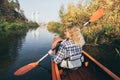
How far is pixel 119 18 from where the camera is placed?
21.7m

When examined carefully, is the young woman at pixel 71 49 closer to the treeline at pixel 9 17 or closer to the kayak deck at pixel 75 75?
the kayak deck at pixel 75 75

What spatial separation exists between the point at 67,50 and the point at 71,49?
15cm

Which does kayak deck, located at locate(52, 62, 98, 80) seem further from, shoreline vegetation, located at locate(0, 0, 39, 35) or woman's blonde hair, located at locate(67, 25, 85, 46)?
shoreline vegetation, located at locate(0, 0, 39, 35)

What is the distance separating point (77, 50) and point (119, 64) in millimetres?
7173

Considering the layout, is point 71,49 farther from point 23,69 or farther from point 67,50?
point 23,69

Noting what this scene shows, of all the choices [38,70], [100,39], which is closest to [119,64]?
[38,70]

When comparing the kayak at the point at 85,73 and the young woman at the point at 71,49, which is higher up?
the young woman at the point at 71,49

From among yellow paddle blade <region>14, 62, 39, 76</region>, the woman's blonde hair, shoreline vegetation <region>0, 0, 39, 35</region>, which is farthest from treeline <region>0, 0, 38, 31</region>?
the woman's blonde hair

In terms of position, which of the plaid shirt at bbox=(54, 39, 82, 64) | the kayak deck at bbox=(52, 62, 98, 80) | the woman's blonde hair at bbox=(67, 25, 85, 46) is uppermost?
the woman's blonde hair at bbox=(67, 25, 85, 46)

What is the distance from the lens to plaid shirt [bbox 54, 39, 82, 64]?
25.0ft

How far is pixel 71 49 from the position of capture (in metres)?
7.72

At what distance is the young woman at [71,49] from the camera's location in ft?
24.3

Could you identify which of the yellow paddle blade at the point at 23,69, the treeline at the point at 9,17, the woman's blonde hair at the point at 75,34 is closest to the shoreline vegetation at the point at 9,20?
the treeline at the point at 9,17

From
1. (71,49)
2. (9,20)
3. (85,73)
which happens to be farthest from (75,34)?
(9,20)
